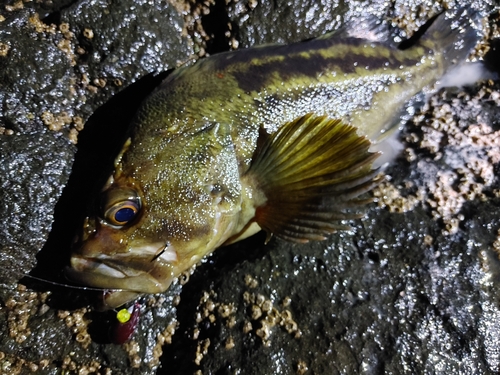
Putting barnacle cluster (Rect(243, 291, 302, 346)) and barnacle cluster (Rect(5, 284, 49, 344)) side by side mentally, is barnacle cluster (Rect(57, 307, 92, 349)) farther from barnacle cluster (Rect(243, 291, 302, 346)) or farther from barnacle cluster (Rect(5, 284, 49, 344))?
barnacle cluster (Rect(243, 291, 302, 346))

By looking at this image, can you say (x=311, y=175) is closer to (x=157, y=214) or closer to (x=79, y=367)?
(x=157, y=214)

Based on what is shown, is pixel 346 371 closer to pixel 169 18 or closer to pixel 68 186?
pixel 68 186

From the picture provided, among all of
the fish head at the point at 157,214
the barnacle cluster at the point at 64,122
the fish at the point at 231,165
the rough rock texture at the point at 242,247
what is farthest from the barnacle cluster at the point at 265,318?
the barnacle cluster at the point at 64,122

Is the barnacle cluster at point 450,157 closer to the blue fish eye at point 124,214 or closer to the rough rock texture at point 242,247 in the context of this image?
the rough rock texture at point 242,247

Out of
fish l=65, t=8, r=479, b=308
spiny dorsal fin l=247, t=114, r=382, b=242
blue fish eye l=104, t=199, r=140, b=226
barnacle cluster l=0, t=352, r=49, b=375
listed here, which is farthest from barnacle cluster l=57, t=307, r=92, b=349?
spiny dorsal fin l=247, t=114, r=382, b=242

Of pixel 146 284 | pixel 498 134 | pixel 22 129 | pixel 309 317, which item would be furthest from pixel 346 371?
pixel 22 129

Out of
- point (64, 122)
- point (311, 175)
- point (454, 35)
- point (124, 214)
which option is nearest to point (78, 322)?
point (124, 214)
